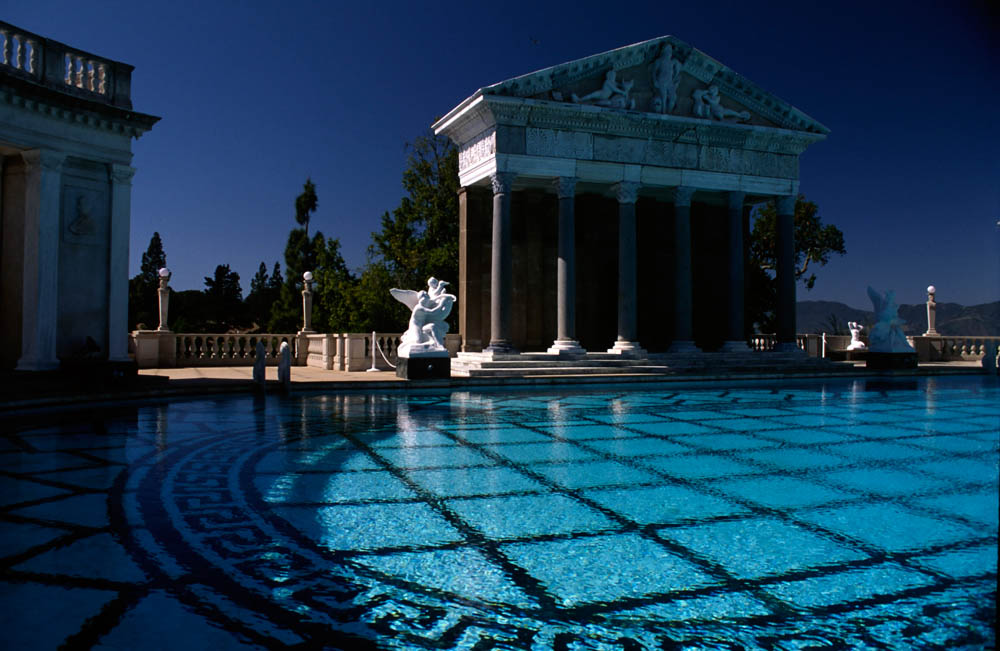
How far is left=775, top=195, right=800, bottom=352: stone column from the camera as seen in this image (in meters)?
25.8

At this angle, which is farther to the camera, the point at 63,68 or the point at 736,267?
the point at 736,267

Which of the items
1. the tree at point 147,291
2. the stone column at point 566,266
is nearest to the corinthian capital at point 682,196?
the stone column at point 566,266

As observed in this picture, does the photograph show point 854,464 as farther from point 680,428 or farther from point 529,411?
point 529,411

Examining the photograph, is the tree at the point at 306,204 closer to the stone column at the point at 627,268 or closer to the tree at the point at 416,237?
the tree at the point at 416,237

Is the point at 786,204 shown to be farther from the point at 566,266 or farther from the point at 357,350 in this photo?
the point at 357,350

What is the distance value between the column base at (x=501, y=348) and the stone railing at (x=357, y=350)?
2.48 m

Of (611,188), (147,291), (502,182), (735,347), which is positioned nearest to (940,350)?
(735,347)

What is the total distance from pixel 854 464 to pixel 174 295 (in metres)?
65.7

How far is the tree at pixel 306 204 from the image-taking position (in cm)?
6431

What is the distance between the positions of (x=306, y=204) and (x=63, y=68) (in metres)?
49.7

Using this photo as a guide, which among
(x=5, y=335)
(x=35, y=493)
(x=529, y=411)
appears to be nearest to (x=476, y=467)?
(x=35, y=493)

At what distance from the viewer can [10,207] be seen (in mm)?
15883

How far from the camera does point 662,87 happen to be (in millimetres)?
23750

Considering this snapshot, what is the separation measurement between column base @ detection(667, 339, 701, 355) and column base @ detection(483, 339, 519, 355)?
577 cm
